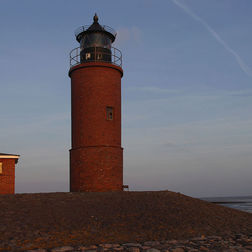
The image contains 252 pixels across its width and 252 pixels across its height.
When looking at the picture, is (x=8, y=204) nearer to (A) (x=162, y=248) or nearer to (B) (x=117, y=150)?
(A) (x=162, y=248)

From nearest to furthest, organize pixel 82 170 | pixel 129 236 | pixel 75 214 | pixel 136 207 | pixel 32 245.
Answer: pixel 32 245 → pixel 129 236 → pixel 75 214 → pixel 136 207 → pixel 82 170

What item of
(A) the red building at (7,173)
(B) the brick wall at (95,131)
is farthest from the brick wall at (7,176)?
(B) the brick wall at (95,131)

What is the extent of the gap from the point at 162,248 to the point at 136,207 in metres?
4.62

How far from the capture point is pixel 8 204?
46.2 ft

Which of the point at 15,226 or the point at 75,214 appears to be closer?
the point at 15,226

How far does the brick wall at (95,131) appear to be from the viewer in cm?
2034

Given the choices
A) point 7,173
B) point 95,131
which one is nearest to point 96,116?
point 95,131

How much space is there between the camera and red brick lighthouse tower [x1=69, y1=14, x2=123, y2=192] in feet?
66.8

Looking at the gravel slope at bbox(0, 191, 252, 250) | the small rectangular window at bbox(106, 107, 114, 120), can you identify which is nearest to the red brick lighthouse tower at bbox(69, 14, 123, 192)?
the small rectangular window at bbox(106, 107, 114, 120)

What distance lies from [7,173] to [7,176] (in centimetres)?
19

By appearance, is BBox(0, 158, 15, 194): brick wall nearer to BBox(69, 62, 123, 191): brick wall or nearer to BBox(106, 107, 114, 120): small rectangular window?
BBox(69, 62, 123, 191): brick wall

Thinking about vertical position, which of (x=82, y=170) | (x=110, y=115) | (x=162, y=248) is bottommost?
(x=162, y=248)

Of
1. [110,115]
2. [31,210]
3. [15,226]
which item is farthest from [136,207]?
[110,115]

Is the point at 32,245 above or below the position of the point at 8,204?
below
